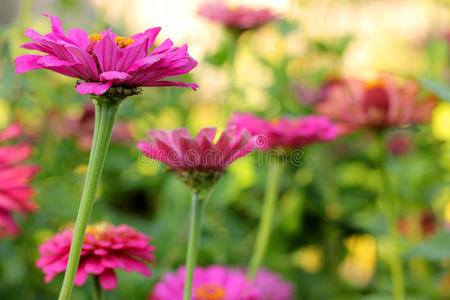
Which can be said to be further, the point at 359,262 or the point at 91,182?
the point at 359,262

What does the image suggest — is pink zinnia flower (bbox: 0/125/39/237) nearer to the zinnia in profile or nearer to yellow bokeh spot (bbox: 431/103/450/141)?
the zinnia in profile

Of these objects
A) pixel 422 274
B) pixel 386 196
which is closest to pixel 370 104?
pixel 386 196

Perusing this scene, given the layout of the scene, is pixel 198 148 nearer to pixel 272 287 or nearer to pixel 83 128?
pixel 272 287

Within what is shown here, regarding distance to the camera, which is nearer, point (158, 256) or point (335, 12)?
point (158, 256)

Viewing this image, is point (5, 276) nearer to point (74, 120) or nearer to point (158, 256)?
point (158, 256)

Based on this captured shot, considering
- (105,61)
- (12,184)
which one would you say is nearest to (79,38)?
(105,61)

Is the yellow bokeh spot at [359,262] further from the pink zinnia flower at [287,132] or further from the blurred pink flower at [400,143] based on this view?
the pink zinnia flower at [287,132]

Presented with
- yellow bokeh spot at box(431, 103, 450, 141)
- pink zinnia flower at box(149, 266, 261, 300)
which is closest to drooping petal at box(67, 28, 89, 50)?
pink zinnia flower at box(149, 266, 261, 300)
